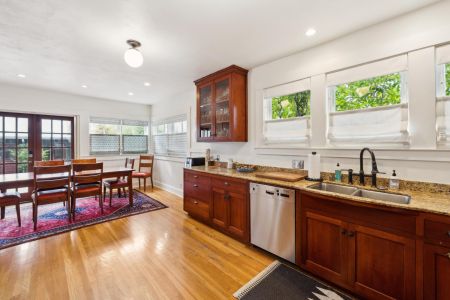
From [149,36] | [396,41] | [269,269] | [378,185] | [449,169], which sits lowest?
[269,269]

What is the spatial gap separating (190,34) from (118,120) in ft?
13.8

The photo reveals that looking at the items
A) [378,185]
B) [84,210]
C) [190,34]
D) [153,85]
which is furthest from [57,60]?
[378,185]

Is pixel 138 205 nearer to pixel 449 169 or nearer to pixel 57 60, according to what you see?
pixel 57 60

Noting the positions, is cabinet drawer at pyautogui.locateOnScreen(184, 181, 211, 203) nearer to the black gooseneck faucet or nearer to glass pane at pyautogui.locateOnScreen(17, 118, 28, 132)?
the black gooseneck faucet

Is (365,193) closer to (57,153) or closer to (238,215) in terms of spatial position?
(238,215)

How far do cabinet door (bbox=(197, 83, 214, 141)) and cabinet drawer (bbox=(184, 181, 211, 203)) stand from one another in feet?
2.82

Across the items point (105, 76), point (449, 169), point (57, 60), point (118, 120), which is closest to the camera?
point (449, 169)

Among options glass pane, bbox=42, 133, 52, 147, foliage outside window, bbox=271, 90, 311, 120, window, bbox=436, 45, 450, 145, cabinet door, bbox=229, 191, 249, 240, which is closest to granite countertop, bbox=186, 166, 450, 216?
window, bbox=436, 45, 450, 145

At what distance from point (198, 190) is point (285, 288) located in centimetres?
185

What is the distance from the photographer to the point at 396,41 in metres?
1.92

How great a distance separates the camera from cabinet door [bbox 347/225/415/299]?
1.41 metres

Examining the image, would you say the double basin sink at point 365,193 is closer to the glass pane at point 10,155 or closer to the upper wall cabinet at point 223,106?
the upper wall cabinet at point 223,106

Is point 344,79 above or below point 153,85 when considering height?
below

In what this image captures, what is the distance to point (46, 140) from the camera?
4617 mm
